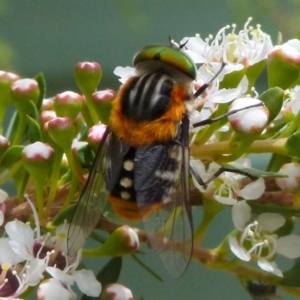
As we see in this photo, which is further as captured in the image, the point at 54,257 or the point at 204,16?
the point at 204,16

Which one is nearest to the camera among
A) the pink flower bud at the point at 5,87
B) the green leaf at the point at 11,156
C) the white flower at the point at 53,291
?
the white flower at the point at 53,291

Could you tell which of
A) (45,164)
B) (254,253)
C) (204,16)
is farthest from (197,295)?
(204,16)

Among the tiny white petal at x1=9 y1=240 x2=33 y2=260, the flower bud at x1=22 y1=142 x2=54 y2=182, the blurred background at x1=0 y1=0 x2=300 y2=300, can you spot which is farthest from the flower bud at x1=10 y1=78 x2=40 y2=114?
the blurred background at x1=0 y1=0 x2=300 y2=300

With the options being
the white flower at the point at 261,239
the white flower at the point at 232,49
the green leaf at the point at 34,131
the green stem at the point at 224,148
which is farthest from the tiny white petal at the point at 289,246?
the green leaf at the point at 34,131

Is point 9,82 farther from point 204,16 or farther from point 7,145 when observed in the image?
point 204,16

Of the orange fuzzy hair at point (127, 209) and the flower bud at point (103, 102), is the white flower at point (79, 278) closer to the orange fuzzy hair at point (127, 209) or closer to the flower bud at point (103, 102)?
the orange fuzzy hair at point (127, 209)

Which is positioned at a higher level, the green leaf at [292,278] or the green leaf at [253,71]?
the green leaf at [253,71]
